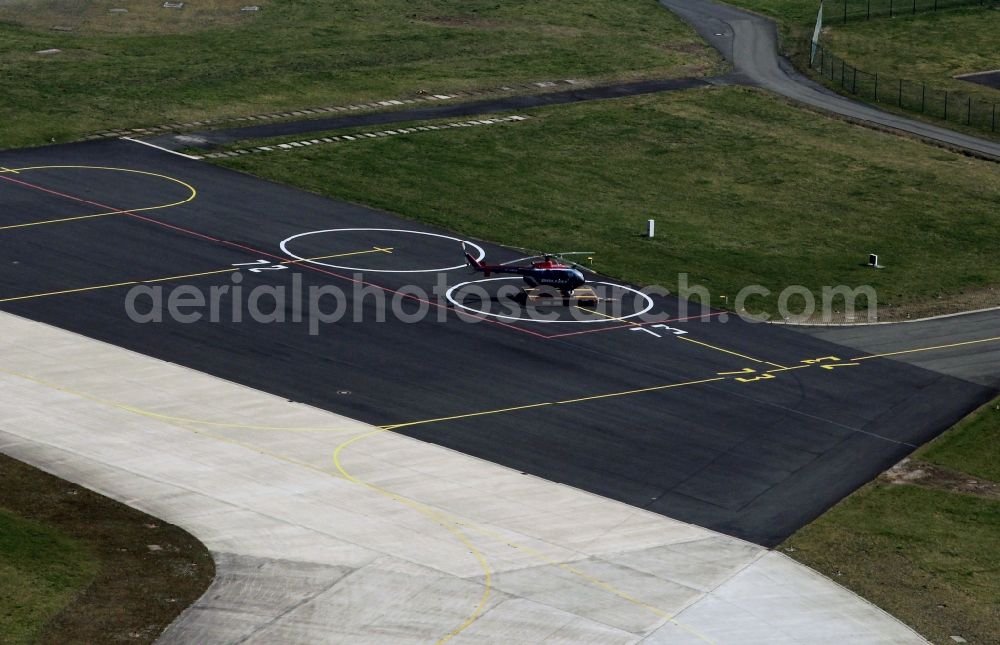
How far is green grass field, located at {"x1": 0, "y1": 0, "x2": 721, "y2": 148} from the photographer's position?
5310 inches

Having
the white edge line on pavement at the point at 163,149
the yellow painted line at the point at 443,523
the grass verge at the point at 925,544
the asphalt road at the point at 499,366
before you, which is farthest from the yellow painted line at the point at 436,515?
the white edge line on pavement at the point at 163,149

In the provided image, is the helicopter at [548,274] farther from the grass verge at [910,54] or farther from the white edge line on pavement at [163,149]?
the grass verge at [910,54]

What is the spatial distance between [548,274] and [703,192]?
3534 cm

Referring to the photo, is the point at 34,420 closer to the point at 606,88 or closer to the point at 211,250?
the point at 211,250

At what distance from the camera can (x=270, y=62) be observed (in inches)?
5999

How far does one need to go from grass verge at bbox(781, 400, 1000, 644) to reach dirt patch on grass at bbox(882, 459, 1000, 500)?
48 mm

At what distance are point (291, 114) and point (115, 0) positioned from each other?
161ft

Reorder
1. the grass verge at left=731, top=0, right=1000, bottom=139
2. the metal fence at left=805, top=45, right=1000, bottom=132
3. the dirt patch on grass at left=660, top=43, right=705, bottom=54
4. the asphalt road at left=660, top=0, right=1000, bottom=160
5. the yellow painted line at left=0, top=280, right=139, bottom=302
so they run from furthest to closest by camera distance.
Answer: the dirt patch on grass at left=660, top=43, right=705, bottom=54, the grass verge at left=731, top=0, right=1000, bottom=139, the metal fence at left=805, top=45, right=1000, bottom=132, the asphalt road at left=660, top=0, right=1000, bottom=160, the yellow painted line at left=0, top=280, right=139, bottom=302

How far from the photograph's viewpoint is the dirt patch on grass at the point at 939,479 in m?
70.1

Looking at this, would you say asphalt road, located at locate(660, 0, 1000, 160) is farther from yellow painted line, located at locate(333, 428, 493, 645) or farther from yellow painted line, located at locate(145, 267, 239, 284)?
yellow painted line, located at locate(333, 428, 493, 645)

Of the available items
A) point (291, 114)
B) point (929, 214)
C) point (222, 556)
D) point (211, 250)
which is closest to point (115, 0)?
point (291, 114)

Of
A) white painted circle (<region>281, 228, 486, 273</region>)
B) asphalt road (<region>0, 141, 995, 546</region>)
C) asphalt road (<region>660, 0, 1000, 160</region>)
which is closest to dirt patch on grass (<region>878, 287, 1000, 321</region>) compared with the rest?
asphalt road (<region>0, 141, 995, 546</region>)

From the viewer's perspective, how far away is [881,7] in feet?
632

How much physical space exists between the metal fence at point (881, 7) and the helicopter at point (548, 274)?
10681cm
